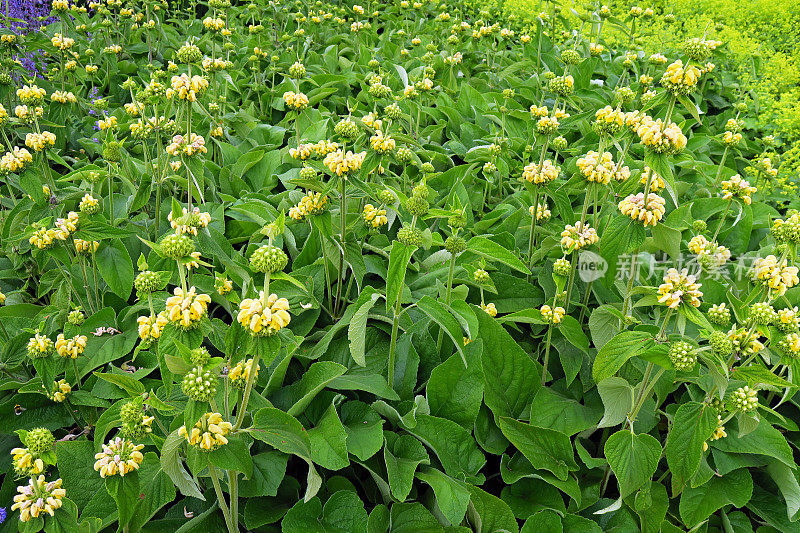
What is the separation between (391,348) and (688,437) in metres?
0.98

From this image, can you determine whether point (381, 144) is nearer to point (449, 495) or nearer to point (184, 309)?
point (184, 309)

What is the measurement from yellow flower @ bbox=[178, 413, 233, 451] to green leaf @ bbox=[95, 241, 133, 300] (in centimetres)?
118

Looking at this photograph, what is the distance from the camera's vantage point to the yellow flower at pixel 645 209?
1.89 metres

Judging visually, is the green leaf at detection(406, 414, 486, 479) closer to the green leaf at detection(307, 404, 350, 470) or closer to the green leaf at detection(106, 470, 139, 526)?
the green leaf at detection(307, 404, 350, 470)

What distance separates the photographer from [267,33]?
5547mm

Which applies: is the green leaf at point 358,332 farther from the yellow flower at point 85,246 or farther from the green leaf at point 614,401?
the yellow flower at point 85,246

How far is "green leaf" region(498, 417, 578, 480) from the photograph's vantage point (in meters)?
2.02

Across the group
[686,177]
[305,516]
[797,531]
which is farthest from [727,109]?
[305,516]

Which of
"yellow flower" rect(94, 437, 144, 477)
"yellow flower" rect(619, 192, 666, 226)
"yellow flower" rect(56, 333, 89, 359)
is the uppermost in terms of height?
"yellow flower" rect(619, 192, 666, 226)

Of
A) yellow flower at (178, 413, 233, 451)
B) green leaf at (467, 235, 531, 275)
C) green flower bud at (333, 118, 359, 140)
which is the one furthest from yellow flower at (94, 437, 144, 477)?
green flower bud at (333, 118, 359, 140)

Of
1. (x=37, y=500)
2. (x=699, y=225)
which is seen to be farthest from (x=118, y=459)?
(x=699, y=225)

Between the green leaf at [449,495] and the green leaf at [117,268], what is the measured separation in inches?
55.3

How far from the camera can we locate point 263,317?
4.34 ft

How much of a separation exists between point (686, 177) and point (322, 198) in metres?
2.50
